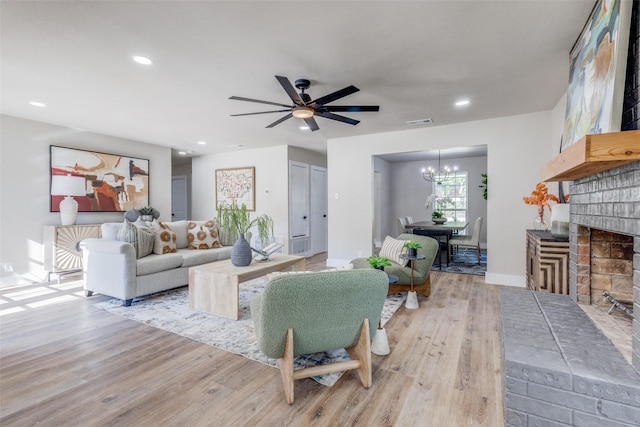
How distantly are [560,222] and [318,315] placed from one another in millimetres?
2569

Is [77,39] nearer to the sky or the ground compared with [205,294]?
nearer to the sky

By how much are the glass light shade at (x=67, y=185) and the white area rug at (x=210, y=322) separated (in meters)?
2.49

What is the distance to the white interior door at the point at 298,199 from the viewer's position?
6461 mm

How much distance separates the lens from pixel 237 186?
6996 millimetres

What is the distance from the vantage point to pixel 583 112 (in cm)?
191

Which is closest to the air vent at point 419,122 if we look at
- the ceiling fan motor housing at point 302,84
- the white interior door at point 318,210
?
the ceiling fan motor housing at point 302,84

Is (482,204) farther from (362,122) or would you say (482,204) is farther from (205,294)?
(205,294)

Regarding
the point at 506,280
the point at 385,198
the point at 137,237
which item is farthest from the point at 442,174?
the point at 137,237

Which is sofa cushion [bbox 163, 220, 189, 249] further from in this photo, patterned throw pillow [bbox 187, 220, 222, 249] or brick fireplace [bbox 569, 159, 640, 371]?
brick fireplace [bbox 569, 159, 640, 371]

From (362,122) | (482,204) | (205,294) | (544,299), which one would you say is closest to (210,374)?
(205,294)

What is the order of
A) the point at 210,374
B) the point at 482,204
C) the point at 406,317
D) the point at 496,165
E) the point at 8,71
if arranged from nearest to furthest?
the point at 210,374
the point at 8,71
the point at 406,317
the point at 496,165
the point at 482,204

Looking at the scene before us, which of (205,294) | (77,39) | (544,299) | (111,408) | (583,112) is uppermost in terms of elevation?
(77,39)

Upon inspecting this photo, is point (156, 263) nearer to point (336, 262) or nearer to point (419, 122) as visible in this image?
point (336, 262)

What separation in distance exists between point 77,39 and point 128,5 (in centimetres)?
74
